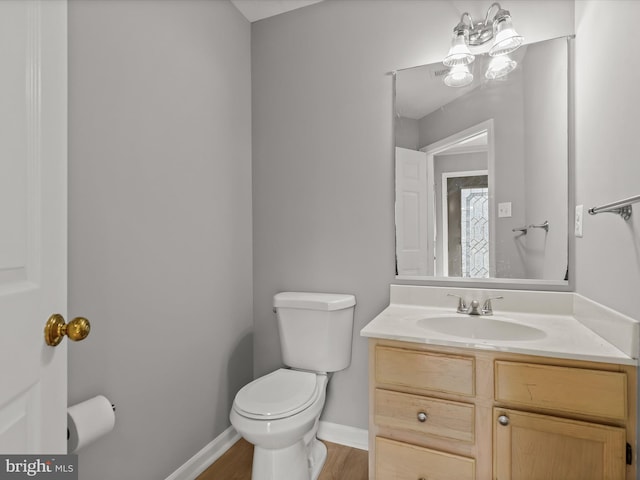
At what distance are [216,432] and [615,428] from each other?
1699 mm

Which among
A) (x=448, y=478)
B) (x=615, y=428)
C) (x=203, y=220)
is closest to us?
(x=615, y=428)

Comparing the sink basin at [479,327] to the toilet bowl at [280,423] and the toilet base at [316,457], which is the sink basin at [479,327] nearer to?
the toilet bowl at [280,423]

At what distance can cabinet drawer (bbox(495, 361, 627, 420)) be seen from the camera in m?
1.03

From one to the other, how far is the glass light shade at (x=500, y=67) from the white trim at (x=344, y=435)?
1920mm

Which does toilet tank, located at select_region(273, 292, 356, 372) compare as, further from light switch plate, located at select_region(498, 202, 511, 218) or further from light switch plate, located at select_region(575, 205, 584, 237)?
light switch plate, located at select_region(575, 205, 584, 237)

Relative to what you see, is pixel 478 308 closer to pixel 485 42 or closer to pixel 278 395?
pixel 278 395

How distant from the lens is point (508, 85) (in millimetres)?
1626

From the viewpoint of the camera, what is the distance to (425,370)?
1245mm

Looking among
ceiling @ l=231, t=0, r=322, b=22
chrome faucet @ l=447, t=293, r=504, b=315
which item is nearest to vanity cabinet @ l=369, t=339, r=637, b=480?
chrome faucet @ l=447, t=293, r=504, b=315

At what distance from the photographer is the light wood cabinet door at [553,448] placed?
3.37ft

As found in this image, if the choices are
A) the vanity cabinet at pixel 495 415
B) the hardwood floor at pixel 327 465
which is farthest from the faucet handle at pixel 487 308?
the hardwood floor at pixel 327 465
